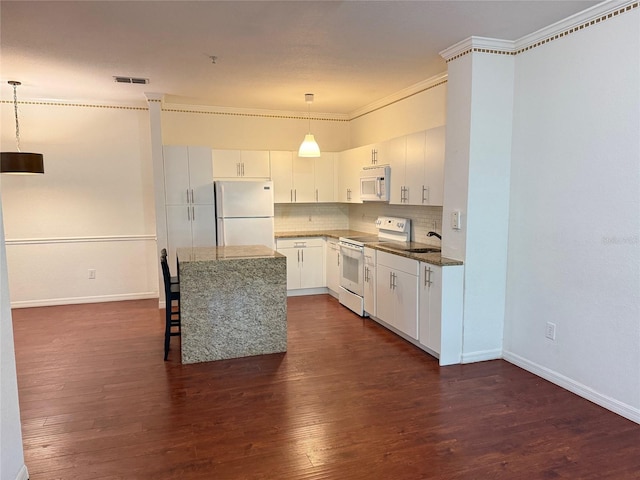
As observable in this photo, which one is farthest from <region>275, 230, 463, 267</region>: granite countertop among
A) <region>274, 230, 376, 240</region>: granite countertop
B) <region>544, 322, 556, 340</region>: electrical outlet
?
<region>544, 322, 556, 340</region>: electrical outlet

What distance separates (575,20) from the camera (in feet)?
9.21

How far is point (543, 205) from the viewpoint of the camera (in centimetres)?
314

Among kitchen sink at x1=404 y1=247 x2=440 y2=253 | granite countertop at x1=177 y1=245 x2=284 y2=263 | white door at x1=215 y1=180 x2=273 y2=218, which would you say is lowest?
kitchen sink at x1=404 y1=247 x2=440 y2=253

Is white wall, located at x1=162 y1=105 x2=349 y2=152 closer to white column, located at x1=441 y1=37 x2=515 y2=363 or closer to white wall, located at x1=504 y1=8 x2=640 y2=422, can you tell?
white column, located at x1=441 y1=37 x2=515 y2=363

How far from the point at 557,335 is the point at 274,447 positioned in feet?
7.21

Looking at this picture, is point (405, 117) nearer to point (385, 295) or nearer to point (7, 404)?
point (385, 295)

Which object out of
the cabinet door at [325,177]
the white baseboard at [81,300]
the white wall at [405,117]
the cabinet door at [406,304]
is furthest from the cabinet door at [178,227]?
the cabinet door at [406,304]

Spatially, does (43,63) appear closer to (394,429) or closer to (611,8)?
(394,429)

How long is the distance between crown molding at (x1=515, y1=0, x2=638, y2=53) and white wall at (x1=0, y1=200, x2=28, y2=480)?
361 centimetres

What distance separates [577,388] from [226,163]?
4.58m

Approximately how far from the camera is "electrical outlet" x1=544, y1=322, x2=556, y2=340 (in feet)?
10.2

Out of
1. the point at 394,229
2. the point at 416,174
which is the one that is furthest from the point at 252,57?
the point at 394,229

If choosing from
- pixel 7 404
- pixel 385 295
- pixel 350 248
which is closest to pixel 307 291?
pixel 350 248

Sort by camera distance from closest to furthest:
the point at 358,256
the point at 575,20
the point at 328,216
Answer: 1. the point at 575,20
2. the point at 358,256
3. the point at 328,216
